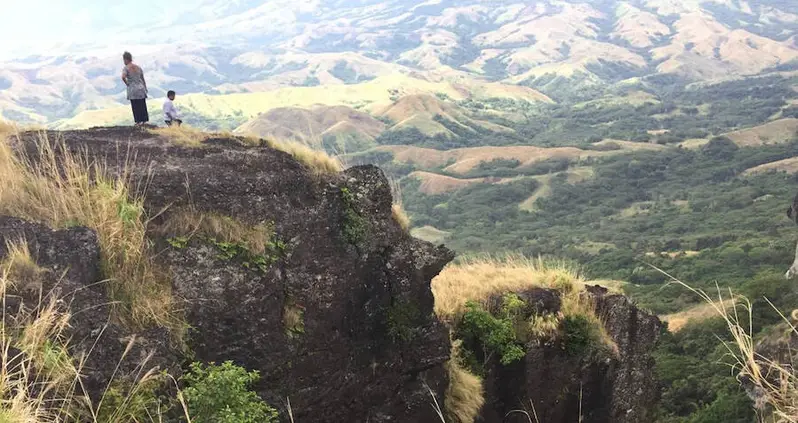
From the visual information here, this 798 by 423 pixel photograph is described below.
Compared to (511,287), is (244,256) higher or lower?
higher

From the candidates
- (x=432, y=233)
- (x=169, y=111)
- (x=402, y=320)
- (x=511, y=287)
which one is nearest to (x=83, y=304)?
(x=402, y=320)

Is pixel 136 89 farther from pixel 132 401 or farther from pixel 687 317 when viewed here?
pixel 687 317

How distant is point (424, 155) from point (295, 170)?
627 feet

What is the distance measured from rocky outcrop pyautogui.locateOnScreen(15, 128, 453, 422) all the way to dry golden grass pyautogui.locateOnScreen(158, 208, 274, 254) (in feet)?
0.31

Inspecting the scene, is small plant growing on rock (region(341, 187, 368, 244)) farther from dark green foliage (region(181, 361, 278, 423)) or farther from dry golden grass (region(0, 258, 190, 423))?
dry golden grass (region(0, 258, 190, 423))

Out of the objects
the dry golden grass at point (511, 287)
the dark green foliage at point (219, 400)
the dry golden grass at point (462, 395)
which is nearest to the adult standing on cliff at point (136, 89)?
the dry golden grass at point (511, 287)

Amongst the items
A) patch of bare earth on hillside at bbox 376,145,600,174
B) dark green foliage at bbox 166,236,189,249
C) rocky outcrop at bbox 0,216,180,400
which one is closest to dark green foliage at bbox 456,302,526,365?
dark green foliage at bbox 166,236,189,249

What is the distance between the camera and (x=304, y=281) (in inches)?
274

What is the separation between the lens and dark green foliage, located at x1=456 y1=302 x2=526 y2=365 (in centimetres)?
911

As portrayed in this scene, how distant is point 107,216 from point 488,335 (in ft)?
18.9

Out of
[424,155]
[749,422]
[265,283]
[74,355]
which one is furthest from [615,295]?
[424,155]

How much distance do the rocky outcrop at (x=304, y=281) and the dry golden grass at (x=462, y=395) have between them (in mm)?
326

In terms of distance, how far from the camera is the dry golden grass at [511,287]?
31.3 feet

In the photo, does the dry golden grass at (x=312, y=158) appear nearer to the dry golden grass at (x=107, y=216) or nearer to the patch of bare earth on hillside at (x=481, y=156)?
the dry golden grass at (x=107, y=216)
